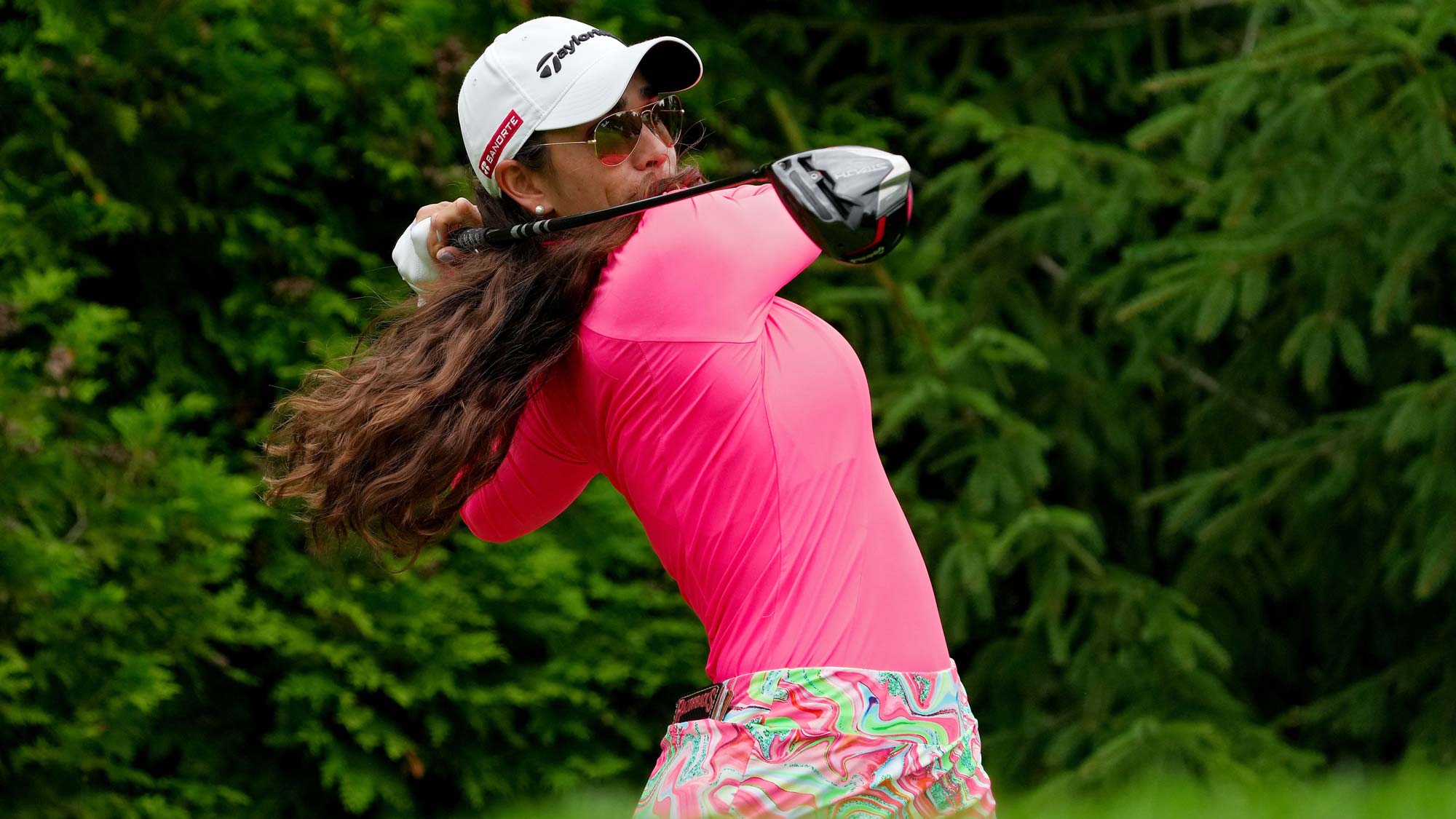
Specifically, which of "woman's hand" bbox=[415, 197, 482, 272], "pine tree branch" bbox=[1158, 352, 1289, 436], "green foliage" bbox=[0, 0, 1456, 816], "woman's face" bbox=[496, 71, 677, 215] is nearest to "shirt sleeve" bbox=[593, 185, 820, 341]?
"woman's face" bbox=[496, 71, 677, 215]

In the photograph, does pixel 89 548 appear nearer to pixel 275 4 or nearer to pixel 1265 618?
pixel 275 4

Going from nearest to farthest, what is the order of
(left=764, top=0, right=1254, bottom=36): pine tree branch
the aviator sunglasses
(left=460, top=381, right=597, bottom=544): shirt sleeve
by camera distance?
the aviator sunglasses, (left=460, top=381, right=597, bottom=544): shirt sleeve, (left=764, top=0, right=1254, bottom=36): pine tree branch

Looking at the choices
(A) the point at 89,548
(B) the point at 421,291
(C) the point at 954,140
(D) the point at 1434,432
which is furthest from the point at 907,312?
(B) the point at 421,291

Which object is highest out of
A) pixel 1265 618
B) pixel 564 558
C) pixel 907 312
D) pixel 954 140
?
pixel 954 140

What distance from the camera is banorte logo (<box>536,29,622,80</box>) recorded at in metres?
2.23

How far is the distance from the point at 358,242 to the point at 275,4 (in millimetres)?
919

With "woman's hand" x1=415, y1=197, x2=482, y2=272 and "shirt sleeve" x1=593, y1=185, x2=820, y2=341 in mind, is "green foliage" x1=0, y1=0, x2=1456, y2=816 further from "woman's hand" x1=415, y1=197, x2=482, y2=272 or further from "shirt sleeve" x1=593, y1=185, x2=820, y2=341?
"shirt sleeve" x1=593, y1=185, x2=820, y2=341

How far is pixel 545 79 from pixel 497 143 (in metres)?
0.12

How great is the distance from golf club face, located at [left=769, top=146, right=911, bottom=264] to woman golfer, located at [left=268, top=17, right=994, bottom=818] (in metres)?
0.11

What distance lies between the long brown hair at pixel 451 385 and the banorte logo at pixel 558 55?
0.33 ft

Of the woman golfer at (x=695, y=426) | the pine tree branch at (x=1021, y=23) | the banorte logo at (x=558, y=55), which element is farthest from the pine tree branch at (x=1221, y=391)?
the banorte logo at (x=558, y=55)

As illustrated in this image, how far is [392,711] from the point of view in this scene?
550 cm

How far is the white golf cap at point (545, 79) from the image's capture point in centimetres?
222

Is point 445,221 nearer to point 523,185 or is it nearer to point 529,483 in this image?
point 523,185
